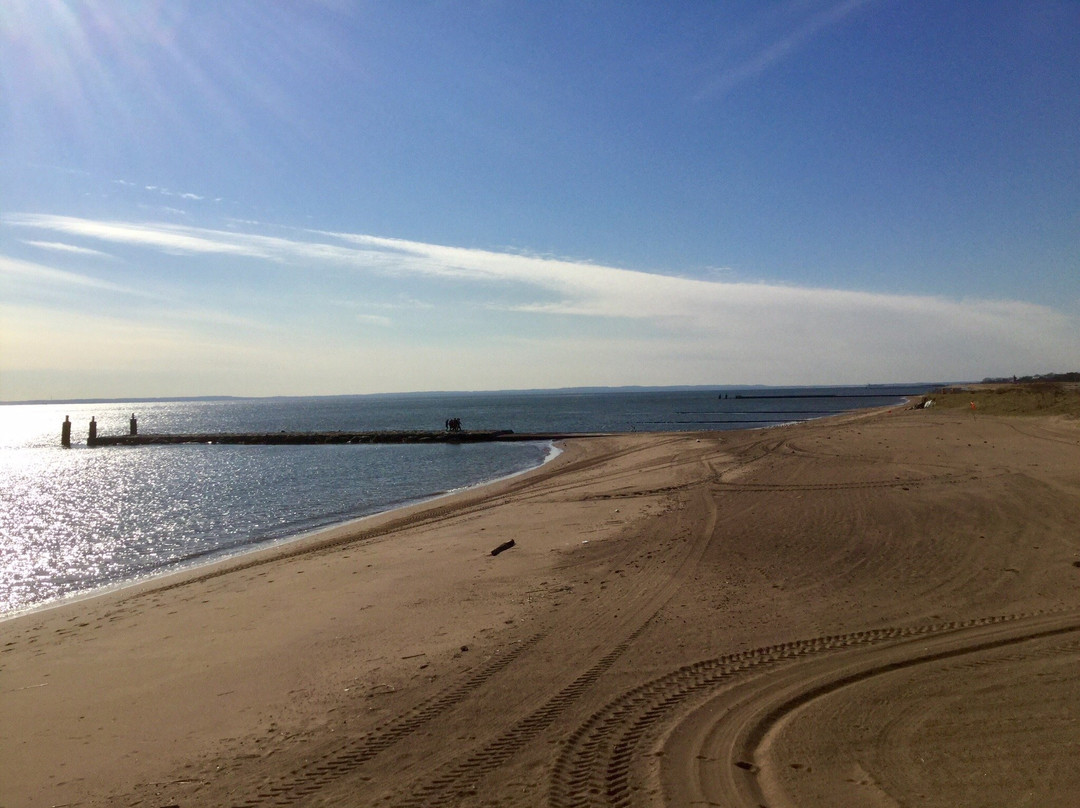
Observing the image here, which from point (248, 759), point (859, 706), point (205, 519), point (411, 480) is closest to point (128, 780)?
point (248, 759)

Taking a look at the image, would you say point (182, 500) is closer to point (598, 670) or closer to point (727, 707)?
point (598, 670)

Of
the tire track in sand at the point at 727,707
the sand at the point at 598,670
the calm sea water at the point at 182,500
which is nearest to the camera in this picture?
the tire track in sand at the point at 727,707

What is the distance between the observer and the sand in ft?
17.2

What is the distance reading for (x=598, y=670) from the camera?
727 centimetres

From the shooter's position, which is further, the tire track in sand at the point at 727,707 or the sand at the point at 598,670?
the sand at the point at 598,670

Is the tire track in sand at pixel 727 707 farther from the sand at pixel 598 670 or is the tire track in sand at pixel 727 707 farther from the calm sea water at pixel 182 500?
the calm sea water at pixel 182 500

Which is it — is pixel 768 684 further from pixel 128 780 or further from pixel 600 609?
pixel 128 780

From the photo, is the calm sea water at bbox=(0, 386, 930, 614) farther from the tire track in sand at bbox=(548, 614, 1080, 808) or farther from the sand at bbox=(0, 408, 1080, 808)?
the tire track in sand at bbox=(548, 614, 1080, 808)

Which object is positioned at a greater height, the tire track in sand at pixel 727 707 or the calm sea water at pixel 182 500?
the tire track in sand at pixel 727 707

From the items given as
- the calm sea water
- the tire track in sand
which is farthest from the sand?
the calm sea water

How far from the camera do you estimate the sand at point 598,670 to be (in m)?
5.24

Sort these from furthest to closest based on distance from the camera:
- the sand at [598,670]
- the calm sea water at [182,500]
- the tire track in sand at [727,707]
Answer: the calm sea water at [182,500] < the sand at [598,670] < the tire track in sand at [727,707]

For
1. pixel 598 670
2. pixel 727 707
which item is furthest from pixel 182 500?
pixel 727 707

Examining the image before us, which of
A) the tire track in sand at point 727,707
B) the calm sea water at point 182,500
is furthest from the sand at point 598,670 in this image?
the calm sea water at point 182,500
